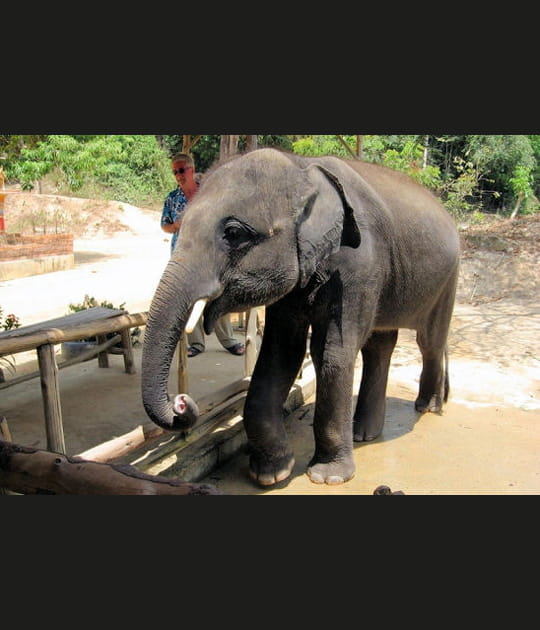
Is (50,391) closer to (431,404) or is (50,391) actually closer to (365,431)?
(365,431)

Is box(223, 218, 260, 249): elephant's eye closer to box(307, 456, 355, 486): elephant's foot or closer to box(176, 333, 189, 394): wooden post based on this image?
box(176, 333, 189, 394): wooden post

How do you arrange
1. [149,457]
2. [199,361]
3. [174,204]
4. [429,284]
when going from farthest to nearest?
[199,361], [174,204], [429,284], [149,457]

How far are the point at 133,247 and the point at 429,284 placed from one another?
55.3ft

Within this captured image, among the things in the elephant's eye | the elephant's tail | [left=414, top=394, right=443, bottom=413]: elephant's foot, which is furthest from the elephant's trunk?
the elephant's tail

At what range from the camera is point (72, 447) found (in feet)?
14.7

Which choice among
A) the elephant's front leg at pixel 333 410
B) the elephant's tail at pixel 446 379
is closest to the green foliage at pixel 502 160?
the elephant's tail at pixel 446 379

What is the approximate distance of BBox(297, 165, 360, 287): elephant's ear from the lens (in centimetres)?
356

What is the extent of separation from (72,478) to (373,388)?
10.6ft

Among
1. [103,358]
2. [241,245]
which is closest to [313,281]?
[241,245]

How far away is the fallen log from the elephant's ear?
164 centimetres

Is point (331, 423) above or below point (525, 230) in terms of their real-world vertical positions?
below

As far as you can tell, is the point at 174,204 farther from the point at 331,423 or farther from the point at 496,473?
the point at 496,473

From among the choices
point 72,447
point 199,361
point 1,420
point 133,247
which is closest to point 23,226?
point 133,247

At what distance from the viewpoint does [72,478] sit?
2.40 meters
